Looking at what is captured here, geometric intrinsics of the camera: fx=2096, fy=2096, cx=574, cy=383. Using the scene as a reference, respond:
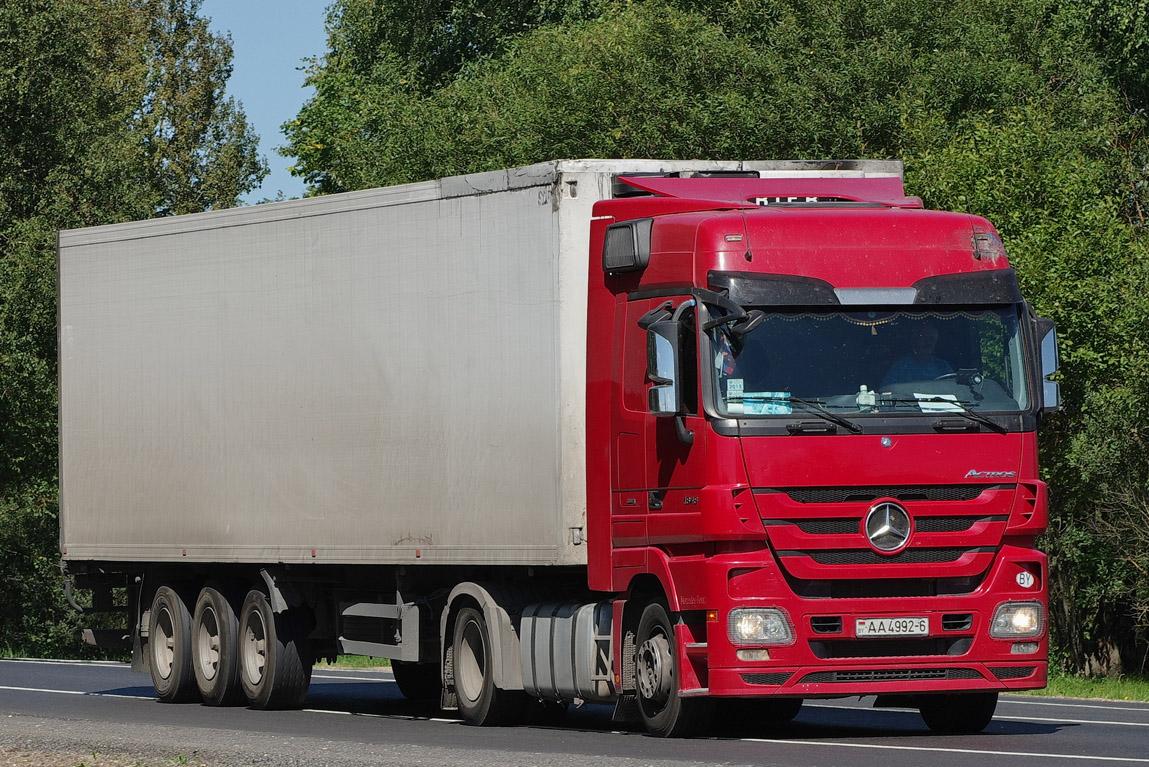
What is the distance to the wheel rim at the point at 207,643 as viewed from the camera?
64.3 feet

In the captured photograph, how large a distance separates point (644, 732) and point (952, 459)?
336cm

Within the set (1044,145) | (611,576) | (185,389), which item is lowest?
(611,576)

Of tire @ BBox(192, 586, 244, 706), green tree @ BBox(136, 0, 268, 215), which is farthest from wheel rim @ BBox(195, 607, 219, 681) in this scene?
green tree @ BBox(136, 0, 268, 215)

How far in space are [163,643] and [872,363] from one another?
9459 mm

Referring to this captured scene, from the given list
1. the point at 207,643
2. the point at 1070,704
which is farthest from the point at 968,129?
the point at 207,643

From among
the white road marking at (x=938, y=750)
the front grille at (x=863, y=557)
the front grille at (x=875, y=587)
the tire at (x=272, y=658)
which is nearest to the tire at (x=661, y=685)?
the white road marking at (x=938, y=750)

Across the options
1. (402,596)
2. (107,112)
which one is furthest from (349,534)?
(107,112)

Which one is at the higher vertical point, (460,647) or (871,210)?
(871,210)

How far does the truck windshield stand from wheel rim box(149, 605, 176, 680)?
8.60 metres

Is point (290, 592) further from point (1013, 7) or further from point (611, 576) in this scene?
point (1013, 7)

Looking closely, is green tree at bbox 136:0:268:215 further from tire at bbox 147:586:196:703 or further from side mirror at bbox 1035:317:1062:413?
side mirror at bbox 1035:317:1062:413

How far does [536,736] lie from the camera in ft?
50.1

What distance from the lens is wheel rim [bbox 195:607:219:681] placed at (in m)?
19.6

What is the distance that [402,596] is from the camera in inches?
682
